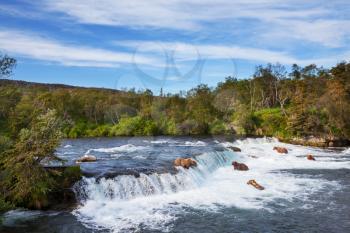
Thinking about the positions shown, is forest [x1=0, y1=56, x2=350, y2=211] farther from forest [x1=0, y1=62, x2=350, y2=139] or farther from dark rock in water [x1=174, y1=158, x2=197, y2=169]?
dark rock in water [x1=174, y1=158, x2=197, y2=169]

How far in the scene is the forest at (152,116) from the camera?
19.2m

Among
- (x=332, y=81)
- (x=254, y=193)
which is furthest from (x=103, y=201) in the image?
(x=332, y=81)

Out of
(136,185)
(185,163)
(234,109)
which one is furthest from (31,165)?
(234,109)

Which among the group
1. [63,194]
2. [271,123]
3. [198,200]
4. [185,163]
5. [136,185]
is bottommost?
[198,200]

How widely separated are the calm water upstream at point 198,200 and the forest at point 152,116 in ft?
6.66

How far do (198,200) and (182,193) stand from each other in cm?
200

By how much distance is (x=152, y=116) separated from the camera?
76375 mm

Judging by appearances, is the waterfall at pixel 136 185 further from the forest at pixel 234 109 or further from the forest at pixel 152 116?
the forest at pixel 234 109

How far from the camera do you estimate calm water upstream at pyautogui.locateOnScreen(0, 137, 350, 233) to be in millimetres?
17625

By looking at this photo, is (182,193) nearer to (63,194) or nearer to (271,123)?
(63,194)

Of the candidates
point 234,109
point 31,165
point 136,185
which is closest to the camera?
point 31,165

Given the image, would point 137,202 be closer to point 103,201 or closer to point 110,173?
point 103,201

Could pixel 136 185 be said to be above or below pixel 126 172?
below

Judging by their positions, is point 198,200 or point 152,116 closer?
point 198,200
